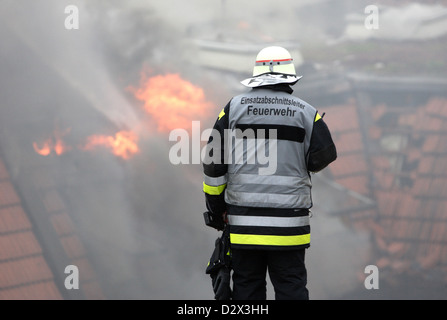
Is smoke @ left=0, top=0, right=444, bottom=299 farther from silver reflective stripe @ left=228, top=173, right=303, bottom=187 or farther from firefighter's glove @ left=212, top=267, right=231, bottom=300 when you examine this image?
silver reflective stripe @ left=228, top=173, right=303, bottom=187

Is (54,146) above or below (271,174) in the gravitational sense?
above

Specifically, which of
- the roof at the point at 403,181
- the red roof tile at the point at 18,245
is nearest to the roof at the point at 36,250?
the red roof tile at the point at 18,245

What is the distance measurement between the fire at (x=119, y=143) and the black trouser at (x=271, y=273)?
2.25 metres

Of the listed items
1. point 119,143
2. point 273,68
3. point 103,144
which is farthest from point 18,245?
point 273,68

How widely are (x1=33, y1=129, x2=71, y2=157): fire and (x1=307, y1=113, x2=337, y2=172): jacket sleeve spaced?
2676 millimetres

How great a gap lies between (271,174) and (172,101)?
7.82 ft

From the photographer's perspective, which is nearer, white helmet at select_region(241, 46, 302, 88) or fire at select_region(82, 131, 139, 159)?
white helmet at select_region(241, 46, 302, 88)

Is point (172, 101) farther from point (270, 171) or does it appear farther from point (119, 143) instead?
point (270, 171)

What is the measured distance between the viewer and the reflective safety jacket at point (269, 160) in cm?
284

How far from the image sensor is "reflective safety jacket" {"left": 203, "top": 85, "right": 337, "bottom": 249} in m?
2.84

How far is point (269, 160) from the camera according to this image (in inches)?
112

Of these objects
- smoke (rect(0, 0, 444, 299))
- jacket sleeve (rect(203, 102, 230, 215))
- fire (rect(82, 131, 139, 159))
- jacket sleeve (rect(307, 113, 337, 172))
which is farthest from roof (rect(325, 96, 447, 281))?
jacket sleeve (rect(203, 102, 230, 215))

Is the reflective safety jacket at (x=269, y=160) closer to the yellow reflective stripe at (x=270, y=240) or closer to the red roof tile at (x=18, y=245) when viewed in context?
the yellow reflective stripe at (x=270, y=240)

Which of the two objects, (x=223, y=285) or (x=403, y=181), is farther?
(x=403, y=181)
